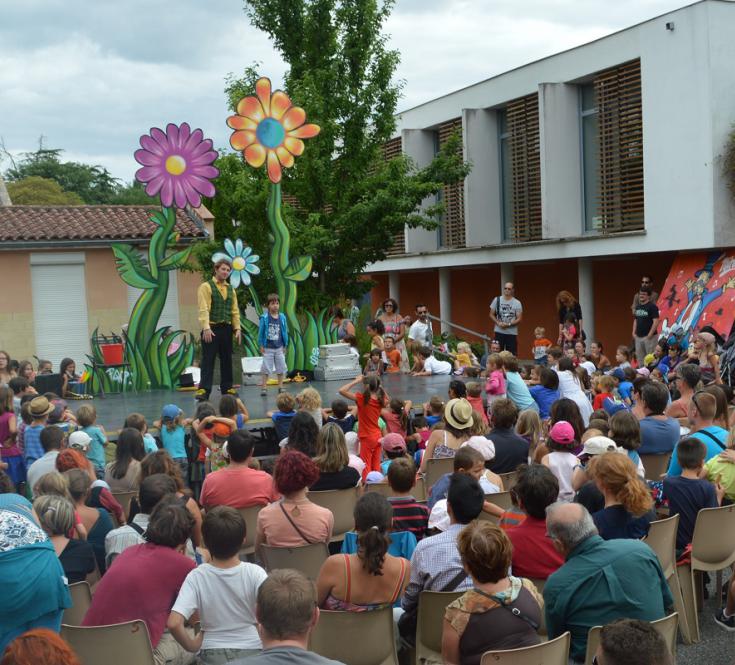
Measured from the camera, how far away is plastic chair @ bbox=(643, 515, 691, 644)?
197 inches

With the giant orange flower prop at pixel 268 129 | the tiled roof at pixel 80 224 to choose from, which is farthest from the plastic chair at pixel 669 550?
the tiled roof at pixel 80 224

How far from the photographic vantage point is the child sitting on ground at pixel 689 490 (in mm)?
5598

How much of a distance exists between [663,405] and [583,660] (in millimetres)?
3527

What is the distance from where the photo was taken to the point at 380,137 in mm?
21391

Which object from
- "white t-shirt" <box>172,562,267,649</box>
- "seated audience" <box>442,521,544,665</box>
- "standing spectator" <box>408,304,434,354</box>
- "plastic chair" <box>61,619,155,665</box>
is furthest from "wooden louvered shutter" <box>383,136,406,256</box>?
"seated audience" <box>442,521,544,665</box>

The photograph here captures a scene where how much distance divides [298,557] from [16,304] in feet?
57.8

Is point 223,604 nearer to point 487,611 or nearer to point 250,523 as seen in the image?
point 487,611

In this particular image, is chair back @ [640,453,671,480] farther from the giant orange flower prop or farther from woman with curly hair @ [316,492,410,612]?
the giant orange flower prop

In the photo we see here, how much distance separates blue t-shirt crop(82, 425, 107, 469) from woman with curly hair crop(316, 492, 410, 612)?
175 inches

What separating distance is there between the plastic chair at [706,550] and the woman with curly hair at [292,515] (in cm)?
224

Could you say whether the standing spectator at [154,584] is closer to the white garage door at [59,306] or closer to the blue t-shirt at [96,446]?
the blue t-shirt at [96,446]

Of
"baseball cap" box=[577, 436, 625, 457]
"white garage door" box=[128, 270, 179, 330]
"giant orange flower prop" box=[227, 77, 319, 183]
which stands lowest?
"baseball cap" box=[577, 436, 625, 457]

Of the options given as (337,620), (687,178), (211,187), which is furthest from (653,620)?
(687,178)

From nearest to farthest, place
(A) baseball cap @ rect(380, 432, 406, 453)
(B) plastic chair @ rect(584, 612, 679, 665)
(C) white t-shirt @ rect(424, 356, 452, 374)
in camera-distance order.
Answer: (B) plastic chair @ rect(584, 612, 679, 665) → (A) baseball cap @ rect(380, 432, 406, 453) → (C) white t-shirt @ rect(424, 356, 452, 374)
